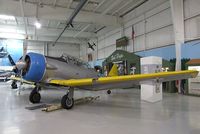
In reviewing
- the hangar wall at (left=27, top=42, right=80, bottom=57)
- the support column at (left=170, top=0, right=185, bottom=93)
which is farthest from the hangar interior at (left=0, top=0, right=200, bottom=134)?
the hangar wall at (left=27, top=42, right=80, bottom=57)

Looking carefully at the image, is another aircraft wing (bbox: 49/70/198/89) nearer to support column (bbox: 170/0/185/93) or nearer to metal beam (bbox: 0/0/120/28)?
support column (bbox: 170/0/185/93)

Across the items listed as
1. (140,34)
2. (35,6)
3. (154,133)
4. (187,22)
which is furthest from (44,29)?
(154,133)

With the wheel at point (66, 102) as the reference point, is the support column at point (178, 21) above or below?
above

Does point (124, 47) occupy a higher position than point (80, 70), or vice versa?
point (124, 47)

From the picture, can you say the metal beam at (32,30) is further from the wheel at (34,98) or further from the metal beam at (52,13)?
the wheel at (34,98)

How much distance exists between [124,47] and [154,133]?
12310 mm

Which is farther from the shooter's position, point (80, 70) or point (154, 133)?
point (80, 70)

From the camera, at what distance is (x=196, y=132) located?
290 cm

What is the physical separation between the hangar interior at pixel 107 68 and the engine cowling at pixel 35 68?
27 millimetres

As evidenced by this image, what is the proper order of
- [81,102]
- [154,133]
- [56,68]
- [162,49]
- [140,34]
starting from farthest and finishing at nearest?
[140,34] < [162,49] < [81,102] < [56,68] < [154,133]

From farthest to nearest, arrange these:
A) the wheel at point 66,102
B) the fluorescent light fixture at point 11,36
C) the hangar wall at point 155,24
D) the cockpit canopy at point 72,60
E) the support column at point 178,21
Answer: the fluorescent light fixture at point 11,36 → the hangar wall at point 155,24 → the support column at point 178,21 → the cockpit canopy at point 72,60 → the wheel at point 66,102

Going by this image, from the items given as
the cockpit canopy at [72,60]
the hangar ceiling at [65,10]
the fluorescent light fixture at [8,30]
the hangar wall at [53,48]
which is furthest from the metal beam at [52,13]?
the hangar wall at [53,48]

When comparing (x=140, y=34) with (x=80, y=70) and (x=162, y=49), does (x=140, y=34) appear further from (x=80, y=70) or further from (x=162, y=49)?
(x=80, y=70)

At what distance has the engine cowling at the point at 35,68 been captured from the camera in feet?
16.8
